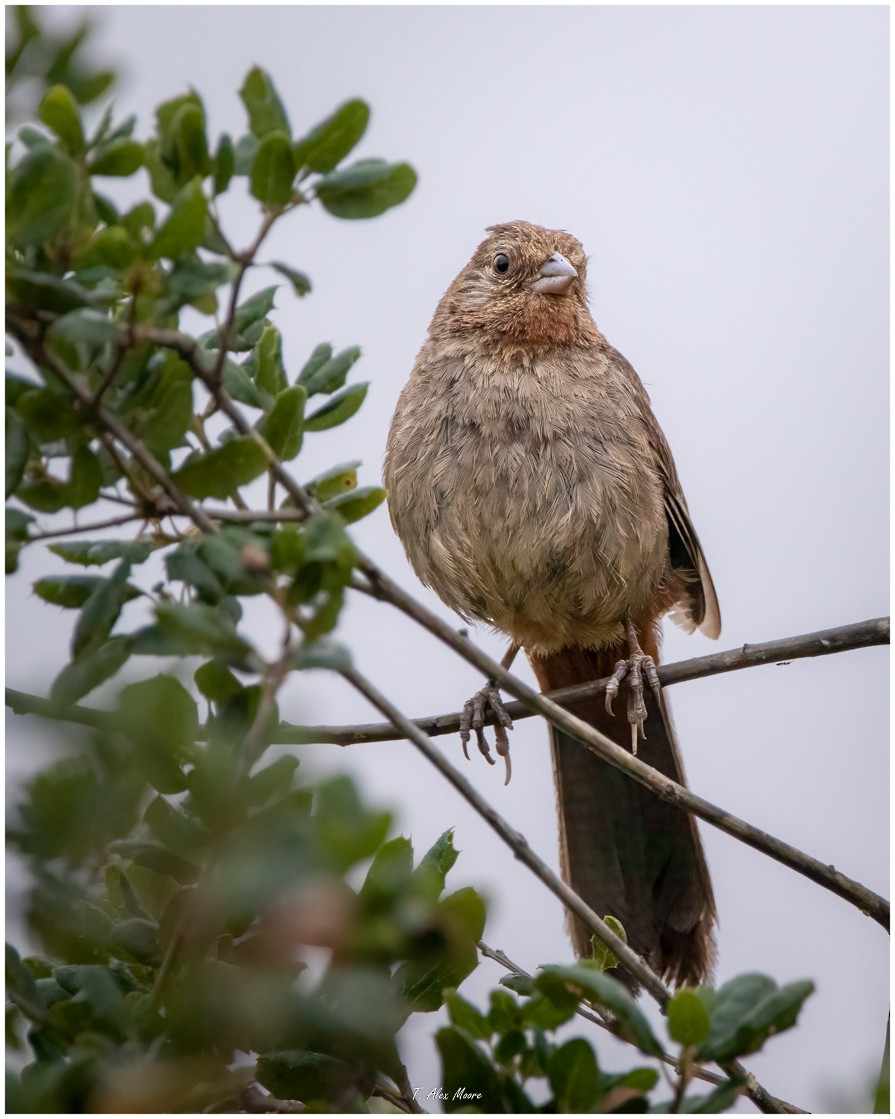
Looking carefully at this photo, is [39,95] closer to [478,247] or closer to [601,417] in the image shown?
[601,417]

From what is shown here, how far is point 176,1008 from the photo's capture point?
1616mm

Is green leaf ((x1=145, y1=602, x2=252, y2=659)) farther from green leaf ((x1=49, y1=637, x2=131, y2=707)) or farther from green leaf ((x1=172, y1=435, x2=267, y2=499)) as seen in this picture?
green leaf ((x1=172, y1=435, x2=267, y2=499))

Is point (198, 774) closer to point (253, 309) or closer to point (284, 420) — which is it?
point (284, 420)

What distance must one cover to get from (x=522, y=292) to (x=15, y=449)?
3.55 m

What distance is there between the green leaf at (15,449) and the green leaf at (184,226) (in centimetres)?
33

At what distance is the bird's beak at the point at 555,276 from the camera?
5207 millimetres

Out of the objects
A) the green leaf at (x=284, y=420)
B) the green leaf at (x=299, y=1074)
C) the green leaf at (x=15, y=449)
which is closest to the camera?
the green leaf at (x=15, y=449)

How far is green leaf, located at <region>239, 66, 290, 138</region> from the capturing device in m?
2.07

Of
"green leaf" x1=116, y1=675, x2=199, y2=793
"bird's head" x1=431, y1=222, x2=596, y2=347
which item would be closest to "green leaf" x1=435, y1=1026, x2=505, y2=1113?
"green leaf" x1=116, y1=675, x2=199, y2=793

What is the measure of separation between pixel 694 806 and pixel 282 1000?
146cm

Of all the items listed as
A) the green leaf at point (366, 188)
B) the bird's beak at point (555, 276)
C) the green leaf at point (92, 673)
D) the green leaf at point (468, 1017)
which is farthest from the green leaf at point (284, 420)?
the bird's beak at point (555, 276)

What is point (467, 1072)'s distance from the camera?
185cm

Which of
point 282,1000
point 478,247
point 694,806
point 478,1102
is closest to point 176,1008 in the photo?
point 282,1000

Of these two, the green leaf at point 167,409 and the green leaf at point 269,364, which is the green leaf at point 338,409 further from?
the green leaf at point 167,409
